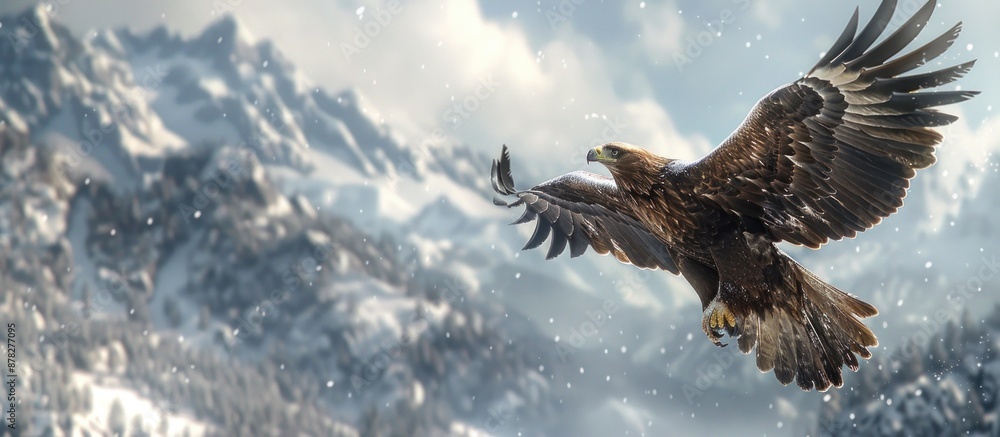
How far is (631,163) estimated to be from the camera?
496 centimetres

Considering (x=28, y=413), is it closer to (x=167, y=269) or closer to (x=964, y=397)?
(x=167, y=269)

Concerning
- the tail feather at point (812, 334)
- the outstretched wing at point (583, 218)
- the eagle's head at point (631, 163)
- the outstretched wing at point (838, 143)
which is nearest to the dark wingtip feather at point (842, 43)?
the outstretched wing at point (838, 143)

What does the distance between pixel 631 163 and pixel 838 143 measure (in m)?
1.23

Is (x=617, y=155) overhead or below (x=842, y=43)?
below

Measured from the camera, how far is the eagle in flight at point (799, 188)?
423 centimetres

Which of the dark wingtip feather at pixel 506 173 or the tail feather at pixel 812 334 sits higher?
the dark wingtip feather at pixel 506 173

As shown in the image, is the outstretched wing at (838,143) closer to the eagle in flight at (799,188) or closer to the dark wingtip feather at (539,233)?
the eagle in flight at (799,188)

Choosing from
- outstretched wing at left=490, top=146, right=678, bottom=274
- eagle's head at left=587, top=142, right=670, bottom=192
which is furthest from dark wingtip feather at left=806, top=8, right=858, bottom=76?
outstretched wing at left=490, top=146, right=678, bottom=274

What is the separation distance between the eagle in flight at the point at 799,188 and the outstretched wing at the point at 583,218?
14cm

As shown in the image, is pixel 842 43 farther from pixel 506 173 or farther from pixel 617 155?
pixel 506 173

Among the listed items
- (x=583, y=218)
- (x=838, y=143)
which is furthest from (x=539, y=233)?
(x=838, y=143)

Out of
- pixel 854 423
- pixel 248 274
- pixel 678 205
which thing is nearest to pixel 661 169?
pixel 678 205

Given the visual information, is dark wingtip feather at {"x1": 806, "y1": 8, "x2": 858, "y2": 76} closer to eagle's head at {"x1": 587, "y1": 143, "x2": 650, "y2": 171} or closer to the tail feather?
eagle's head at {"x1": 587, "y1": 143, "x2": 650, "y2": 171}

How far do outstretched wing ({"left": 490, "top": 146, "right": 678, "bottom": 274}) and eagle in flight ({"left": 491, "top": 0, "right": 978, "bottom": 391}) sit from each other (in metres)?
0.14
